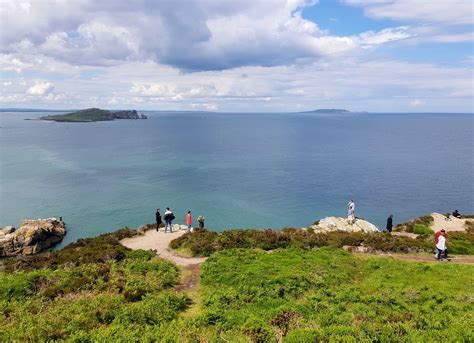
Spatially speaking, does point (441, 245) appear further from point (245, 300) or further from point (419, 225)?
point (245, 300)

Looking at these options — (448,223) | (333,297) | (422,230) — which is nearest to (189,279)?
(333,297)

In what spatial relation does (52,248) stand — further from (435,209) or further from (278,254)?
(435,209)

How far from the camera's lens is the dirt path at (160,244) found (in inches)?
981

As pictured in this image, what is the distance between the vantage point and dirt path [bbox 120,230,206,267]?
24.9 metres

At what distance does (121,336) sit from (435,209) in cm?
6210

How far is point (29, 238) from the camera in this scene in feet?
134

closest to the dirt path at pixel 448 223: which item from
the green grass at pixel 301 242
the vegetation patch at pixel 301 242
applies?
the green grass at pixel 301 242

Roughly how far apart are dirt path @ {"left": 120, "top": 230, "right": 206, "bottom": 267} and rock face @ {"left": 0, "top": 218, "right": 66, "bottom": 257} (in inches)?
655

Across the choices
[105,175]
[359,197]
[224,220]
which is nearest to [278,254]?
[224,220]

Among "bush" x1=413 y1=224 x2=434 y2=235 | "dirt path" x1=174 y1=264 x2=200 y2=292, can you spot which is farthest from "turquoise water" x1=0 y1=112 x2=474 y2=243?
"dirt path" x1=174 y1=264 x2=200 y2=292

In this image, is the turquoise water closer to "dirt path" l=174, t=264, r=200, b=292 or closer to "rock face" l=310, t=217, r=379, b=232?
"rock face" l=310, t=217, r=379, b=232

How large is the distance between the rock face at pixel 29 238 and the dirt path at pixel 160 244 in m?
16.6

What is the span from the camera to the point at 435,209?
198ft

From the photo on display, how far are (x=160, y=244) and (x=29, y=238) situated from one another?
70.5 ft
